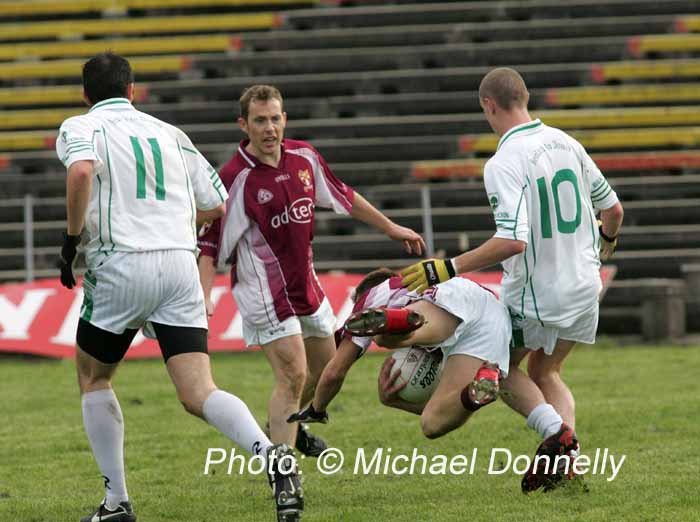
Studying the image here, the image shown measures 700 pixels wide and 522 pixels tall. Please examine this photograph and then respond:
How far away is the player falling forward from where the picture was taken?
5859 mm

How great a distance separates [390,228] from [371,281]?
1.83 feet

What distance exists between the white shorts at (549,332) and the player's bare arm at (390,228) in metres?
0.78

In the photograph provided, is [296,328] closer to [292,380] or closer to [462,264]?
[292,380]

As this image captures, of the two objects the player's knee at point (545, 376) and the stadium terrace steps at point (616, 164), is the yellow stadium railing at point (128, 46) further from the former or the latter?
the player's knee at point (545, 376)

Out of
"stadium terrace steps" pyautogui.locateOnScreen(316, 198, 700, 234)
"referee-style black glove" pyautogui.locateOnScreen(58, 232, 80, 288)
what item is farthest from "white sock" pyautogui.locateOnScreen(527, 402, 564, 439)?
"stadium terrace steps" pyautogui.locateOnScreen(316, 198, 700, 234)

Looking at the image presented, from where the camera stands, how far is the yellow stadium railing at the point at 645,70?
55.8ft

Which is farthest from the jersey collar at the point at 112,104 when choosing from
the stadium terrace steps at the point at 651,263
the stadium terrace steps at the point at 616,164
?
the stadium terrace steps at the point at 616,164

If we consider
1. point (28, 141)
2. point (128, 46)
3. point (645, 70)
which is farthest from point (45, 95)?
point (645, 70)

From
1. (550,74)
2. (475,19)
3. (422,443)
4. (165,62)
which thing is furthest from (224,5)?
(422,443)

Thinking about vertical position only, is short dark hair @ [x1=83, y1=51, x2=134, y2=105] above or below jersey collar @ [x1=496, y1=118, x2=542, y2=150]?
above

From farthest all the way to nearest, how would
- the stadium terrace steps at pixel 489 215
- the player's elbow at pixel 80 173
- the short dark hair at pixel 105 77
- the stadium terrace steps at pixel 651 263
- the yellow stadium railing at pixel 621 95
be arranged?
the yellow stadium railing at pixel 621 95
the stadium terrace steps at pixel 489 215
the stadium terrace steps at pixel 651 263
the short dark hair at pixel 105 77
the player's elbow at pixel 80 173

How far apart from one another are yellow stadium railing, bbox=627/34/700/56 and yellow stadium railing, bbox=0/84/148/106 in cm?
670

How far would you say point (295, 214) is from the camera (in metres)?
6.85

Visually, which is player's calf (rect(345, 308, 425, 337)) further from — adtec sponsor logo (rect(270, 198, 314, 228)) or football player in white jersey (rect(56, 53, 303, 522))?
adtec sponsor logo (rect(270, 198, 314, 228))
